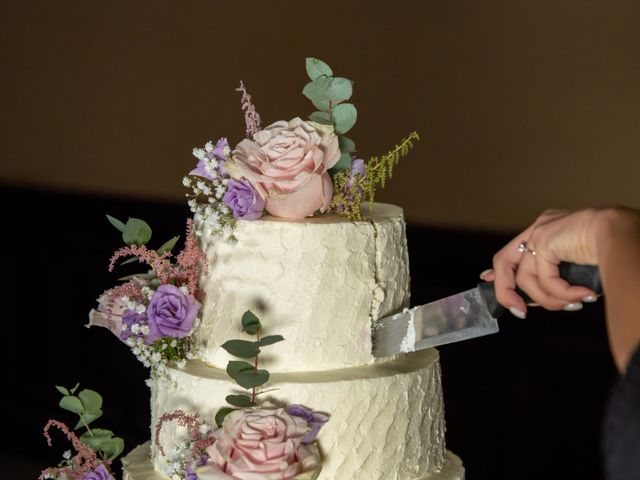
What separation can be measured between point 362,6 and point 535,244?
10.3 feet

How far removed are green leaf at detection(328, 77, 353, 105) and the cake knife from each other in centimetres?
41

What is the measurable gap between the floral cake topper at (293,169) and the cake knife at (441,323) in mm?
219

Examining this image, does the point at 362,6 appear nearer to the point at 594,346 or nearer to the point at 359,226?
the point at 594,346

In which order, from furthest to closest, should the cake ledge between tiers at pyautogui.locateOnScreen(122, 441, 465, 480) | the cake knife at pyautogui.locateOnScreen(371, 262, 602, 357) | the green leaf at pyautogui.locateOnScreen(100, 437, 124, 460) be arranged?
the green leaf at pyautogui.locateOnScreen(100, 437, 124, 460), the cake ledge between tiers at pyautogui.locateOnScreen(122, 441, 465, 480), the cake knife at pyautogui.locateOnScreen(371, 262, 602, 357)

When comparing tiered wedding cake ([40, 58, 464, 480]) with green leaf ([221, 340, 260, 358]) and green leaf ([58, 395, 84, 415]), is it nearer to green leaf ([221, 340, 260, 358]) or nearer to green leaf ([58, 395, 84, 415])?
green leaf ([221, 340, 260, 358])

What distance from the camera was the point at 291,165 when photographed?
1.87 metres

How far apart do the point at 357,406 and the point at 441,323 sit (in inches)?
8.9

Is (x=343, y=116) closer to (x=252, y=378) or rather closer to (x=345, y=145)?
(x=345, y=145)

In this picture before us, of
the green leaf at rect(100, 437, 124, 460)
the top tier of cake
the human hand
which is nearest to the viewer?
the human hand

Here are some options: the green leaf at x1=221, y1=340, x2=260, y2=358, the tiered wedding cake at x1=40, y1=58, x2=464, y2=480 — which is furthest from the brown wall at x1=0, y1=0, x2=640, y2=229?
the green leaf at x1=221, y1=340, x2=260, y2=358

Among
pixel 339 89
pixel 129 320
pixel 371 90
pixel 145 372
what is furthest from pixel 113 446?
pixel 145 372

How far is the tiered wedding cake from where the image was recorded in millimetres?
1888

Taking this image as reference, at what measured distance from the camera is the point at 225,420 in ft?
5.90

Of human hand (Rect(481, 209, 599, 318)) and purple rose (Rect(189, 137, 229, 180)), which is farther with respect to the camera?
purple rose (Rect(189, 137, 229, 180))
